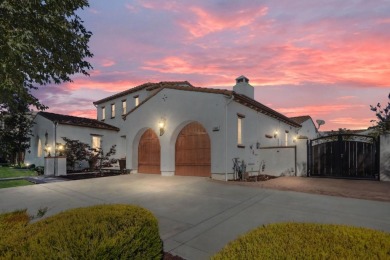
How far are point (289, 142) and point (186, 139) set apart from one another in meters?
12.1

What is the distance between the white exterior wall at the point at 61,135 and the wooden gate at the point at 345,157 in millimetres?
16353

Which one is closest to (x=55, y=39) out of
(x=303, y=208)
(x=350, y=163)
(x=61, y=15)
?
(x=61, y=15)

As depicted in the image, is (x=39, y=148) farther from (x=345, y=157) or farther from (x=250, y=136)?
(x=345, y=157)

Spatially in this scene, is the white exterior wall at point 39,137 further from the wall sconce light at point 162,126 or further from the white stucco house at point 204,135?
the wall sconce light at point 162,126

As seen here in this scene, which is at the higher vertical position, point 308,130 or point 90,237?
point 308,130

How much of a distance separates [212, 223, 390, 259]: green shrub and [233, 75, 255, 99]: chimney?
55.0 ft

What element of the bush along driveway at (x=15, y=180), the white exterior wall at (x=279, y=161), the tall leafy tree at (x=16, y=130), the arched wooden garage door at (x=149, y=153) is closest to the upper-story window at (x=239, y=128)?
the white exterior wall at (x=279, y=161)

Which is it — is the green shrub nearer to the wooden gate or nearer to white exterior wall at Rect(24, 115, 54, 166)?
the wooden gate

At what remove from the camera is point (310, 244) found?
1.96m

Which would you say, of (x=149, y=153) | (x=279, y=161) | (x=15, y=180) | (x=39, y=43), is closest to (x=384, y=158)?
(x=279, y=161)

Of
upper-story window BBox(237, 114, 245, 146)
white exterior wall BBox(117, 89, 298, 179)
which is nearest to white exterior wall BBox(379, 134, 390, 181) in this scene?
white exterior wall BBox(117, 89, 298, 179)

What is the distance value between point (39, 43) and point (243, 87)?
13.7 meters

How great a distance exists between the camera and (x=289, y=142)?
69.6 feet

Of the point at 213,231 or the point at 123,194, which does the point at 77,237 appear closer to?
the point at 213,231
